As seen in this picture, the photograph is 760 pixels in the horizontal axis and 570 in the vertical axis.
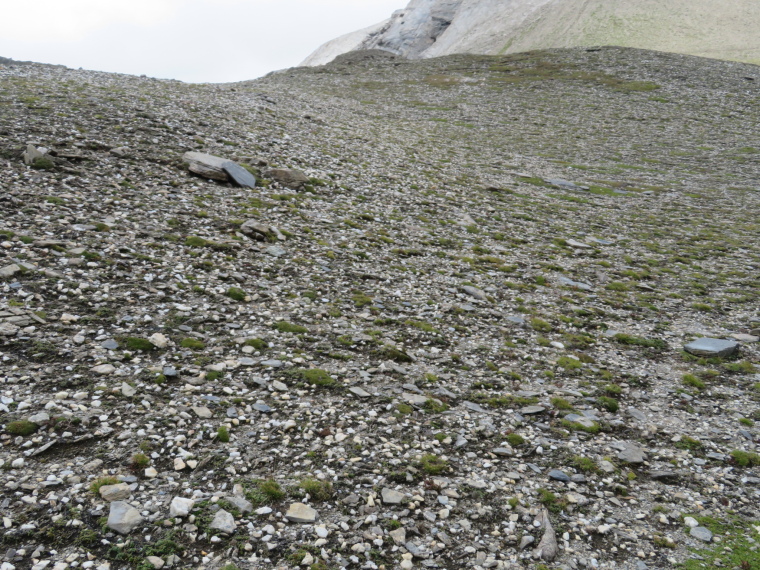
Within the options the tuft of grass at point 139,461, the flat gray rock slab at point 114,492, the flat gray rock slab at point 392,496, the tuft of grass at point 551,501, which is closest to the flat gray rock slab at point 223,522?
the flat gray rock slab at point 114,492

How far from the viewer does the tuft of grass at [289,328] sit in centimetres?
1337

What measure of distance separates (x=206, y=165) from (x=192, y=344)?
14.5m

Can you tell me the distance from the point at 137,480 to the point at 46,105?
26935mm

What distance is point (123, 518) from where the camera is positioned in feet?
A: 22.4

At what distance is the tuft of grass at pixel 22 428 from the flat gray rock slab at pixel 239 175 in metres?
17.1

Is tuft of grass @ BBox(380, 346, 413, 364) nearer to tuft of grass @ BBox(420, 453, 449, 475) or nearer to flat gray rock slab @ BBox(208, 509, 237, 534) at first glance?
tuft of grass @ BBox(420, 453, 449, 475)

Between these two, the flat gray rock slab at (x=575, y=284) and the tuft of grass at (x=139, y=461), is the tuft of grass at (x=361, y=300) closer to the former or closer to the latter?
the tuft of grass at (x=139, y=461)

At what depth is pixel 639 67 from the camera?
81.9m

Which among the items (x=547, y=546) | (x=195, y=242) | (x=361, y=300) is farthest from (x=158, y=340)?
(x=547, y=546)

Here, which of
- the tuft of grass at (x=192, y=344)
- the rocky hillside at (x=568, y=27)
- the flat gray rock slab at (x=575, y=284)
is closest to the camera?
the tuft of grass at (x=192, y=344)

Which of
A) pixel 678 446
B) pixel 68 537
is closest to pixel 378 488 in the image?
pixel 68 537

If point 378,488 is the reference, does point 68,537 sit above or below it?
above

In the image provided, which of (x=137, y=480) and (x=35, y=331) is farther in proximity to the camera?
(x=35, y=331)

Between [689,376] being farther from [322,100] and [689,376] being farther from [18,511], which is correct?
[322,100]
